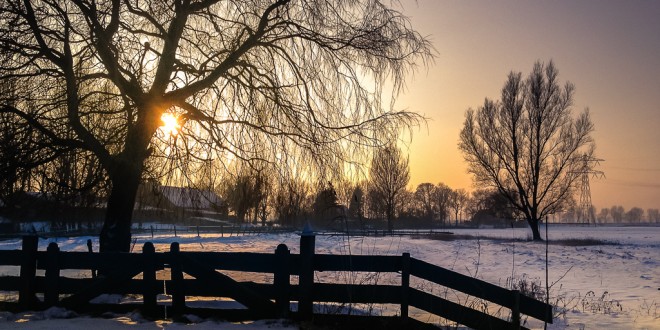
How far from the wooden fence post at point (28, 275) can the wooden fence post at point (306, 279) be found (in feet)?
12.9

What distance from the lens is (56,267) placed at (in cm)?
745

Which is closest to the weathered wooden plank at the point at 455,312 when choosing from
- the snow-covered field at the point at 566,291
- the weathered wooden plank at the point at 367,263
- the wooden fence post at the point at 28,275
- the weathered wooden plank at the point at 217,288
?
the weathered wooden plank at the point at 367,263

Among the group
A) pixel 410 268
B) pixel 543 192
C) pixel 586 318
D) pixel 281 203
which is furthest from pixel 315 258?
pixel 543 192

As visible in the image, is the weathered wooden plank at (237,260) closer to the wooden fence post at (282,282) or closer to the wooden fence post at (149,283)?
the wooden fence post at (282,282)

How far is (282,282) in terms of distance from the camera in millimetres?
6812

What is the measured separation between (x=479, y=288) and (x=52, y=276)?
590cm

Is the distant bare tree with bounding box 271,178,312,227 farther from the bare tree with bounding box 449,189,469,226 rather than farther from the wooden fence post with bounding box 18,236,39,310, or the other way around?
the bare tree with bounding box 449,189,469,226

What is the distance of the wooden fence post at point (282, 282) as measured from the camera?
6.81 meters

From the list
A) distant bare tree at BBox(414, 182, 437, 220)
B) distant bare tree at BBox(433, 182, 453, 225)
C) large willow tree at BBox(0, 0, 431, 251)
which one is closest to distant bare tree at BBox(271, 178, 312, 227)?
large willow tree at BBox(0, 0, 431, 251)

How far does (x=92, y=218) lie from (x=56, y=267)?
3.75 m

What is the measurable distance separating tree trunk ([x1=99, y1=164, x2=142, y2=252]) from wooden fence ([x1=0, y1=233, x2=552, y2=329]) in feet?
5.88

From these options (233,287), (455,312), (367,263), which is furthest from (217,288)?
(455,312)

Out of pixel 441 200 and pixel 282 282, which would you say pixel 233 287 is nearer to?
pixel 282 282

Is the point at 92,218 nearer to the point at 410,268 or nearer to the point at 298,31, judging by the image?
the point at 298,31
